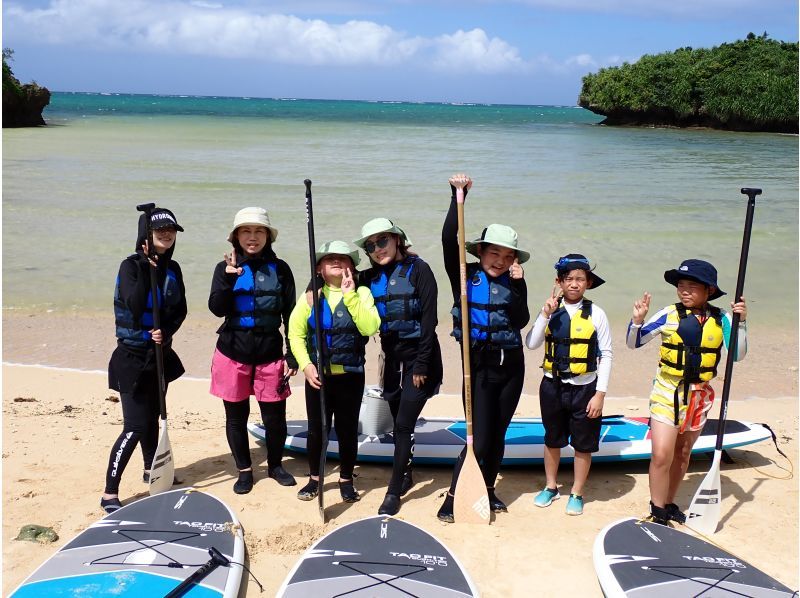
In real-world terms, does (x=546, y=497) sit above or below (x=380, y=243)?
below

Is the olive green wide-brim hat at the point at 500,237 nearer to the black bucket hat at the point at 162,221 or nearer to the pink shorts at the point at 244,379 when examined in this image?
the pink shorts at the point at 244,379

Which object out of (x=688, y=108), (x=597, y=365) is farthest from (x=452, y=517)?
(x=688, y=108)

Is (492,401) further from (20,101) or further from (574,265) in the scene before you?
(20,101)

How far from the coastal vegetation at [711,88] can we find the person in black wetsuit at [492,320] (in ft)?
160

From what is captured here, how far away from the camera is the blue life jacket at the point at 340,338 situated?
176 inches

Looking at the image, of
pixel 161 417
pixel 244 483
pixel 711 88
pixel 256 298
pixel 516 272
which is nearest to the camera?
pixel 516 272

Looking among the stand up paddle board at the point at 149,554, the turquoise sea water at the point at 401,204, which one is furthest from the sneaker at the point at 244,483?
the turquoise sea water at the point at 401,204

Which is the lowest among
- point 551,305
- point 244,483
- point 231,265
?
point 244,483

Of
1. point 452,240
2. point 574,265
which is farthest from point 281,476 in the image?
point 574,265

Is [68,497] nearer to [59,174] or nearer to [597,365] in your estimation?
[597,365]

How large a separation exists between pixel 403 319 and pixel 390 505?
1.18 meters

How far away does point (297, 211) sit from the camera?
15961 millimetres

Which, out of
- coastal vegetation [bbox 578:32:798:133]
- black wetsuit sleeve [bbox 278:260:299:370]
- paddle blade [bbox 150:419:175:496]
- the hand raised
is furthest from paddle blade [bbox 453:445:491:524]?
coastal vegetation [bbox 578:32:798:133]

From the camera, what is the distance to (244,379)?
4.72 metres
